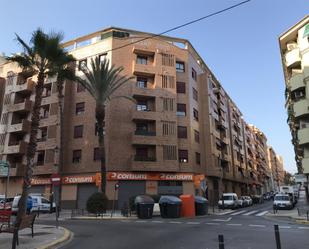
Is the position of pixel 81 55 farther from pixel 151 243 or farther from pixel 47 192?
pixel 151 243

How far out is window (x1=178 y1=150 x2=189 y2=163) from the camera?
3987cm

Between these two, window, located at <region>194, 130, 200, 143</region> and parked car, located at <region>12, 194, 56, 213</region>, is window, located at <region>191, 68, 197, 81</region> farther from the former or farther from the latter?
parked car, located at <region>12, 194, 56, 213</region>

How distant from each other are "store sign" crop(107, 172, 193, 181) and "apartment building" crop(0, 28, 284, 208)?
11cm

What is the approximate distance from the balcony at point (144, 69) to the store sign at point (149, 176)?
492 inches

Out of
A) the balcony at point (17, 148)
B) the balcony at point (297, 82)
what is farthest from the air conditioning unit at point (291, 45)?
the balcony at point (17, 148)

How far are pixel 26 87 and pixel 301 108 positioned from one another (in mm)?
35127

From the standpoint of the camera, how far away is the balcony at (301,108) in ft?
115

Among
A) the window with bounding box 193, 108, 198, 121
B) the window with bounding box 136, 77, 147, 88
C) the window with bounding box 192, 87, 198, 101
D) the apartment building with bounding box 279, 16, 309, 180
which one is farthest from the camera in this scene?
the window with bounding box 192, 87, 198, 101

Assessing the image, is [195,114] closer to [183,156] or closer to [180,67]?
[180,67]

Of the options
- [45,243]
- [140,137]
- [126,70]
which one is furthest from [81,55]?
[45,243]

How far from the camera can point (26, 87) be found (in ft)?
149

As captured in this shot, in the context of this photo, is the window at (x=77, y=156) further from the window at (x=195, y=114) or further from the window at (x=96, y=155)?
the window at (x=195, y=114)

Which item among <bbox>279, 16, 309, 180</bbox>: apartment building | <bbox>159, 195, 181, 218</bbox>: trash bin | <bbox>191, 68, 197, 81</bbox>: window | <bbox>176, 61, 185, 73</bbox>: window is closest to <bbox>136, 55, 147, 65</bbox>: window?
<bbox>176, 61, 185, 73</bbox>: window

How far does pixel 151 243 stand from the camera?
1077cm
